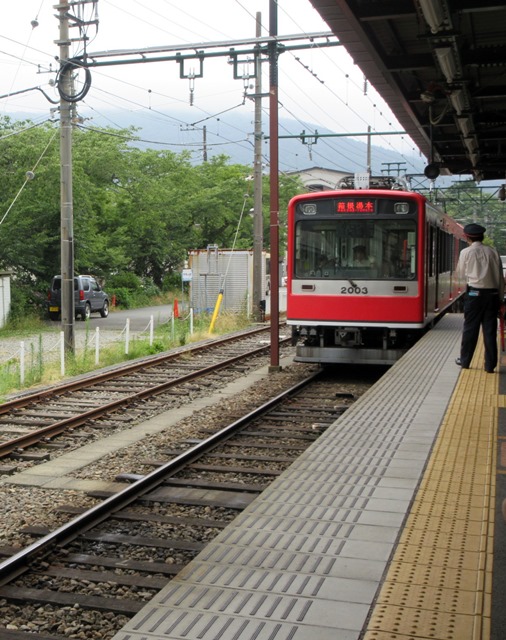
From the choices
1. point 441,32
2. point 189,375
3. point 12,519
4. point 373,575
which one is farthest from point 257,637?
point 189,375

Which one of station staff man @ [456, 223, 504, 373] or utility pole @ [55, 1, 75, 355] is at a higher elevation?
utility pole @ [55, 1, 75, 355]

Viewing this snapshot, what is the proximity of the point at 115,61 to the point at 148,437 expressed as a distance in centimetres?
897

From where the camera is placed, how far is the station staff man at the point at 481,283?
27.0 feet

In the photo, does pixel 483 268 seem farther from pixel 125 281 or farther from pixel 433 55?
pixel 125 281

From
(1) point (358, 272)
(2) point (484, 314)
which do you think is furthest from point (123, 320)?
(2) point (484, 314)

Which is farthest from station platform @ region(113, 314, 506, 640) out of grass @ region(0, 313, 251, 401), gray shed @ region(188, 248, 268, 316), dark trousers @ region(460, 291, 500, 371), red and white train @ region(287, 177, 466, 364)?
gray shed @ region(188, 248, 268, 316)

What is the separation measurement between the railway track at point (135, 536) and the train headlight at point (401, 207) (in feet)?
14.8

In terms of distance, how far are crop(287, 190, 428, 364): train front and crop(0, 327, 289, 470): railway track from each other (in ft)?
7.03

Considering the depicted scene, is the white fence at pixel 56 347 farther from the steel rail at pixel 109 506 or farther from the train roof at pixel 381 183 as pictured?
the steel rail at pixel 109 506

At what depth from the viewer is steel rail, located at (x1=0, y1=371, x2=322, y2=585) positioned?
5.05 m

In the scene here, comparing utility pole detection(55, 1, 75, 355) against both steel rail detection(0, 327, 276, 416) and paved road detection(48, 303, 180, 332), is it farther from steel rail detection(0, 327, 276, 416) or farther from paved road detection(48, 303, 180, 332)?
paved road detection(48, 303, 180, 332)

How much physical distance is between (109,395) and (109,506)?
601cm

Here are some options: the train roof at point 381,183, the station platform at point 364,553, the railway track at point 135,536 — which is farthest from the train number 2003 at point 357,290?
the station platform at point 364,553

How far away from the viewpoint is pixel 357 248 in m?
12.8
